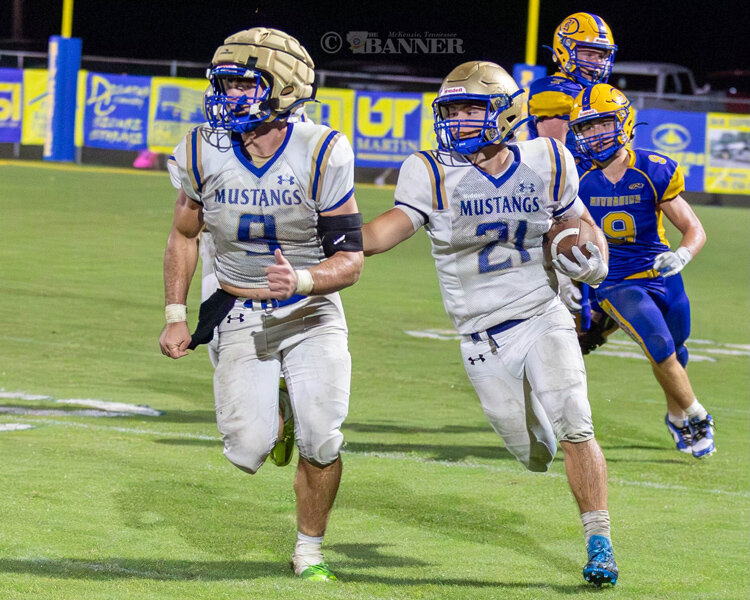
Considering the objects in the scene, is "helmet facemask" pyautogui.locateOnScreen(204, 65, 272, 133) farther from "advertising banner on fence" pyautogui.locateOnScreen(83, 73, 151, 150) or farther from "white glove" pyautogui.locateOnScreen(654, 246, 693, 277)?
"advertising banner on fence" pyautogui.locateOnScreen(83, 73, 151, 150)

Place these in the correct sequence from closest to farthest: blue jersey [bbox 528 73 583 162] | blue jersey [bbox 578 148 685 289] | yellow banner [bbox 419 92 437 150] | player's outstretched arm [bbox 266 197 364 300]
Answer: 1. player's outstretched arm [bbox 266 197 364 300]
2. blue jersey [bbox 578 148 685 289]
3. blue jersey [bbox 528 73 583 162]
4. yellow banner [bbox 419 92 437 150]

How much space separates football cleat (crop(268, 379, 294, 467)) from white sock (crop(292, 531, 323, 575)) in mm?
423

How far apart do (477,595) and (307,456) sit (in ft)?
2.64

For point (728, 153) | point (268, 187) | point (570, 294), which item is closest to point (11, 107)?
point (728, 153)

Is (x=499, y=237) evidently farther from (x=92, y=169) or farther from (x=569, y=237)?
(x=92, y=169)

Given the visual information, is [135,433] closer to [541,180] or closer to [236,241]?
[236,241]

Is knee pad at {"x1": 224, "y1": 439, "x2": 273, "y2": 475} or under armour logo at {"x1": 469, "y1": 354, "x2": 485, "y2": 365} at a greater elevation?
under armour logo at {"x1": 469, "y1": 354, "x2": 485, "y2": 365}

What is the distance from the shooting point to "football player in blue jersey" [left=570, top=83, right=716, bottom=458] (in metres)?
7.20

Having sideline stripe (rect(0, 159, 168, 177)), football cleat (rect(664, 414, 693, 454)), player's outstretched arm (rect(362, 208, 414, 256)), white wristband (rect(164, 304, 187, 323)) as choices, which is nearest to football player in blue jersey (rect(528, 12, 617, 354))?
football cleat (rect(664, 414, 693, 454))

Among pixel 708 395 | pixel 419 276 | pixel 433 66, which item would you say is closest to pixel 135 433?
pixel 708 395

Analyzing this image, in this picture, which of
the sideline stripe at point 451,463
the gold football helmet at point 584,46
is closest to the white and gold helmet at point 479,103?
the sideline stripe at point 451,463

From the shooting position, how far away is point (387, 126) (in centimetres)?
2312

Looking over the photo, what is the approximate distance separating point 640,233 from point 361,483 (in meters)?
2.12

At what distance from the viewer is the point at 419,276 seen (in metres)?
14.9
